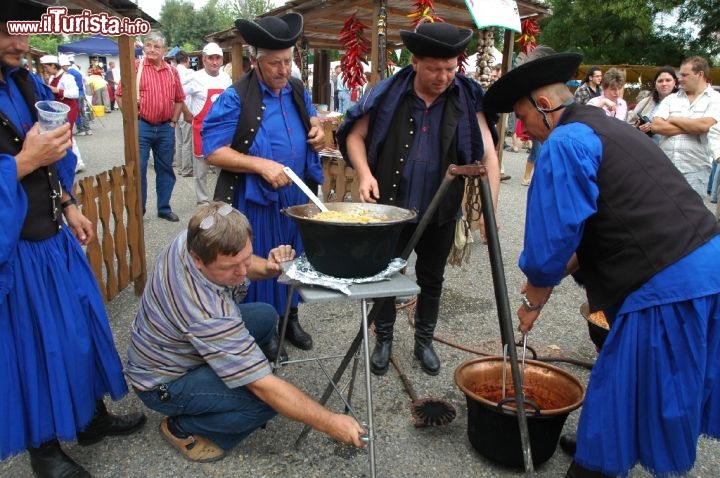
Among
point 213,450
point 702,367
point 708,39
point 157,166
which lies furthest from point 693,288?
point 708,39

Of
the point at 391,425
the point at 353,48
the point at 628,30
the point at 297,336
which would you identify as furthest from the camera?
the point at 628,30

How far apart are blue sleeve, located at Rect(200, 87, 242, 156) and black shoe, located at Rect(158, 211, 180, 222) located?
395cm

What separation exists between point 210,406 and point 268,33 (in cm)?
184

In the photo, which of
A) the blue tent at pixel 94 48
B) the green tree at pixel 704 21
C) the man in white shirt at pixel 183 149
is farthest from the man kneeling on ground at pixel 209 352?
the blue tent at pixel 94 48

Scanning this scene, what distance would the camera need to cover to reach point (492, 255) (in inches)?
89.3

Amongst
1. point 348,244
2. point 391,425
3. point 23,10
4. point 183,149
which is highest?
point 23,10

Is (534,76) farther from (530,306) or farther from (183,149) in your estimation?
(183,149)

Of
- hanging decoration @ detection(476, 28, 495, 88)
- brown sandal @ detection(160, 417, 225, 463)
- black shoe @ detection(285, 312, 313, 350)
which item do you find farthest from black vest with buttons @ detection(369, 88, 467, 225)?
hanging decoration @ detection(476, 28, 495, 88)

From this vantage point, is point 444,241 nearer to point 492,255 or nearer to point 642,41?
point 492,255

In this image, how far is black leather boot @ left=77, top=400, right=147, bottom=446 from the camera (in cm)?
266

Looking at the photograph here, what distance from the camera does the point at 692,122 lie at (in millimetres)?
4977

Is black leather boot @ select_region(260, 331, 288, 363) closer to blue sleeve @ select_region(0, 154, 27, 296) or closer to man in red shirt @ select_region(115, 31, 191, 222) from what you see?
blue sleeve @ select_region(0, 154, 27, 296)

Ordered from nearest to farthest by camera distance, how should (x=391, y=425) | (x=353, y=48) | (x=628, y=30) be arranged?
(x=391, y=425) → (x=353, y=48) → (x=628, y=30)

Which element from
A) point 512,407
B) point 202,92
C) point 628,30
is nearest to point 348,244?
point 512,407
